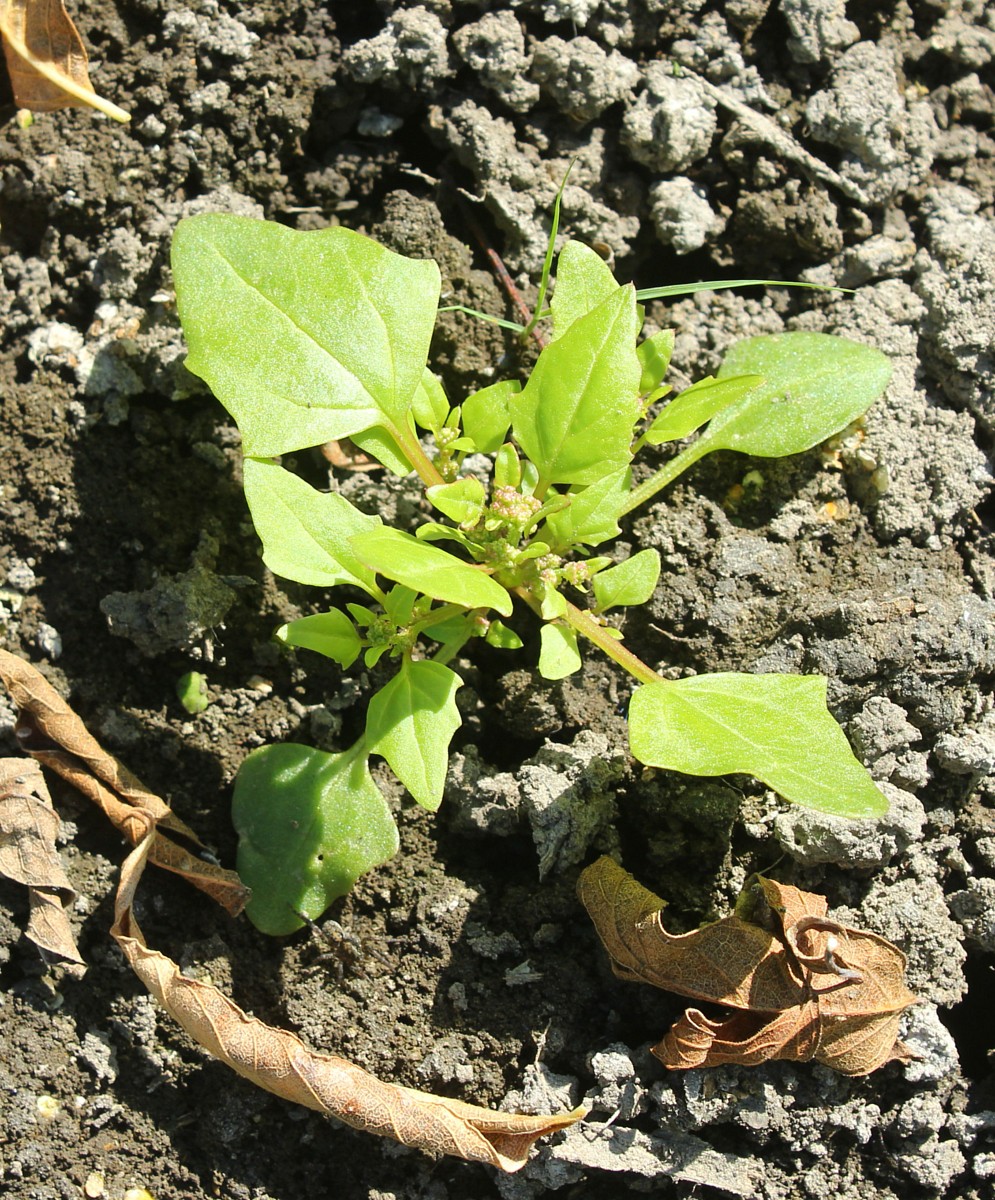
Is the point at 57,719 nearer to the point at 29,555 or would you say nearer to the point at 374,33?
the point at 29,555

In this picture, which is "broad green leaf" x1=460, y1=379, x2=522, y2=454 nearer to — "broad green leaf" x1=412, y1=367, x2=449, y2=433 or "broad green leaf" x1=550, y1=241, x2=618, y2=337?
"broad green leaf" x1=412, y1=367, x2=449, y2=433

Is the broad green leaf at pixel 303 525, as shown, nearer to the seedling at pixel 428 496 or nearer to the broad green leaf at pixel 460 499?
the seedling at pixel 428 496

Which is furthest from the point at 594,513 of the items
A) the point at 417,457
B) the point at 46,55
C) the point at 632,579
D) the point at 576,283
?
the point at 46,55

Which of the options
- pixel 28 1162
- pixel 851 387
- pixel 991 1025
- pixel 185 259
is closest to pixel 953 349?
pixel 851 387

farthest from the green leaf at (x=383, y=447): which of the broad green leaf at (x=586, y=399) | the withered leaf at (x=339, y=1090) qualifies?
the withered leaf at (x=339, y=1090)

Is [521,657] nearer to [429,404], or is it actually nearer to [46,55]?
[429,404]

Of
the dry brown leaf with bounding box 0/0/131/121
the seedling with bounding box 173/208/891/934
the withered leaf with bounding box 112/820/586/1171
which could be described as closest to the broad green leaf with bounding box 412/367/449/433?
the seedling with bounding box 173/208/891/934
